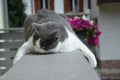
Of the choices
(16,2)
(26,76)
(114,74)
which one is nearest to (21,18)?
(16,2)

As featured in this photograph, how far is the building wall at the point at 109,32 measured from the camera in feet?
17.1

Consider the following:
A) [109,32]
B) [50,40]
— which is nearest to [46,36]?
[50,40]

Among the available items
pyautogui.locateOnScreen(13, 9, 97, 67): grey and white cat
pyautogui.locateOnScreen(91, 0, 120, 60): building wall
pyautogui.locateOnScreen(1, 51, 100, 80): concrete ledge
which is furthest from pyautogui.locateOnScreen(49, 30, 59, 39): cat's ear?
pyautogui.locateOnScreen(91, 0, 120, 60): building wall

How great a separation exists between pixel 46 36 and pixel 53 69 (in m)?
0.55

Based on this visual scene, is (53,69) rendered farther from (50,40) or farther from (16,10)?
(16,10)

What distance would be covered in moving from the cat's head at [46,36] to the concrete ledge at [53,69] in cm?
20

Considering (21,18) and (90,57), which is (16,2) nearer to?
(21,18)

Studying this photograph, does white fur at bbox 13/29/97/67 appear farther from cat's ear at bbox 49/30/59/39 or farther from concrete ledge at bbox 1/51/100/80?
concrete ledge at bbox 1/51/100/80

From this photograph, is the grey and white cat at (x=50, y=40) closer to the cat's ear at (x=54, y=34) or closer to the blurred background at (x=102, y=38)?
the cat's ear at (x=54, y=34)

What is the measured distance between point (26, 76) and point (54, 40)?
2.26ft

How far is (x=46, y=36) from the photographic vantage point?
2053 mm

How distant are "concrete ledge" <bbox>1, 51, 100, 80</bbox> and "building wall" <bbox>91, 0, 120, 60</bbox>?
3.43m

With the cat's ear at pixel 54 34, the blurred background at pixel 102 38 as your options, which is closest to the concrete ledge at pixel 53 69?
the cat's ear at pixel 54 34

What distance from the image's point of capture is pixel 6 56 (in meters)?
4.31
